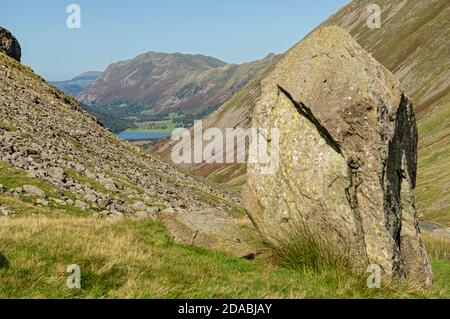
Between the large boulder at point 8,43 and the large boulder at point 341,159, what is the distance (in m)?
98.3

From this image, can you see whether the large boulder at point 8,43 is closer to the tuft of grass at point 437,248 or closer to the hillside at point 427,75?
the hillside at point 427,75

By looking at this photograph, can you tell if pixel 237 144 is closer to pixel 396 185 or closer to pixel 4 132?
pixel 4 132

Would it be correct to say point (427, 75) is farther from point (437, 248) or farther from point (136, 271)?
point (136, 271)

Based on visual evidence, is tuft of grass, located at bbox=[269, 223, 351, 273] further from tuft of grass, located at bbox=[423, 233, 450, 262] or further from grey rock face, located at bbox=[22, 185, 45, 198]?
grey rock face, located at bbox=[22, 185, 45, 198]

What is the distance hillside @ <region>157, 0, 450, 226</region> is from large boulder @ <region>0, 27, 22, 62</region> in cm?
6547

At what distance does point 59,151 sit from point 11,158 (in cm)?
906

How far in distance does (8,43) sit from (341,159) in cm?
10481

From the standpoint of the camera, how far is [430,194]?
6869cm

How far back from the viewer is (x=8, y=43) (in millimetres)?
102000

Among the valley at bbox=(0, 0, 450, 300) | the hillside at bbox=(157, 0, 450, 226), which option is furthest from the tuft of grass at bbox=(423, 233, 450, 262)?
the hillside at bbox=(157, 0, 450, 226)

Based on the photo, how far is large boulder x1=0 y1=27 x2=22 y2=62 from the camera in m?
101

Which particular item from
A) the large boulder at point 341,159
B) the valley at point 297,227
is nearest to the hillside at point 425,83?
the large boulder at point 341,159

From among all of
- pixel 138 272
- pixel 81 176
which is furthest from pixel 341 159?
pixel 81 176

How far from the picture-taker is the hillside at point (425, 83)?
231ft
